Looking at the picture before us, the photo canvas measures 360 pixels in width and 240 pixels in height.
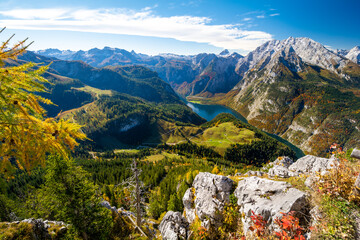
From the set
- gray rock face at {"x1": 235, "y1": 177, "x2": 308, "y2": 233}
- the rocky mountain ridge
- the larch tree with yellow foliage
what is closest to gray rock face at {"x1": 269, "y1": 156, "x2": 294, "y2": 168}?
the rocky mountain ridge

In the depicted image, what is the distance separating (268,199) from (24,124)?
20518 millimetres

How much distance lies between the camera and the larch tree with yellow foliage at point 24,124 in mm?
6715

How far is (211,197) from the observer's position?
25156 mm

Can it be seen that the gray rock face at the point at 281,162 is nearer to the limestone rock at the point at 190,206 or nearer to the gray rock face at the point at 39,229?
the limestone rock at the point at 190,206

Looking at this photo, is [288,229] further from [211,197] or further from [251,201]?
[211,197]

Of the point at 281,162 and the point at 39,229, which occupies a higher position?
the point at 39,229

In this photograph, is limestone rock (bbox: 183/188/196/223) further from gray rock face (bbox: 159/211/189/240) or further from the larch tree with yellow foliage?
the larch tree with yellow foliage

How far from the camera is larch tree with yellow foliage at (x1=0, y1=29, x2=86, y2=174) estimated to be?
6.71m

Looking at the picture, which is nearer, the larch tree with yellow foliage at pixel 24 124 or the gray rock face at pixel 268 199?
the larch tree with yellow foliage at pixel 24 124

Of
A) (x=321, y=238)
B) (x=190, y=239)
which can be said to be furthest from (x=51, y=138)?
(x=190, y=239)

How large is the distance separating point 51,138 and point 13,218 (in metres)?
36.7

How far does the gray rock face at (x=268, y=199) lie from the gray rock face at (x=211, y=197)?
2.29 meters

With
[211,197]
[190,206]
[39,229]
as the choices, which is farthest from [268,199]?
[39,229]

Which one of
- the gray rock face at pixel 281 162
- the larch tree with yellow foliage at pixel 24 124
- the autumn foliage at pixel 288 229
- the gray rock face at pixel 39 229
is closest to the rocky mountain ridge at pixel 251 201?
the autumn foliage at pixel 288 229
